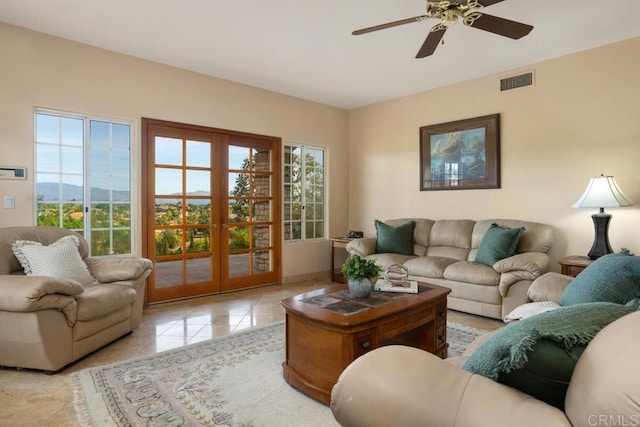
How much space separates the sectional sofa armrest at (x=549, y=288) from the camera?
2518mm

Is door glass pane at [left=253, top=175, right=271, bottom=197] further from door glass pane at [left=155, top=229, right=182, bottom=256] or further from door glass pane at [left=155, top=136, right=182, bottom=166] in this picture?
door glass pane at [left=155, top=229, right=182, bottom=256]

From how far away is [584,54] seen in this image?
3.91m

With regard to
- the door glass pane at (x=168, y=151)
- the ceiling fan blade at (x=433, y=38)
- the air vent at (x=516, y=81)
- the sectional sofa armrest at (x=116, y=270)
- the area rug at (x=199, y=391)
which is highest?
the air vent at (x=516, y=81)

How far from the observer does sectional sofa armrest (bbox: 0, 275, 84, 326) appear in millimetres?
2350

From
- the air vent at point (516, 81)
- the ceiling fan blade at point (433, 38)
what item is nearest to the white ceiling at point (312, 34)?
the air vent at point (516, 81)

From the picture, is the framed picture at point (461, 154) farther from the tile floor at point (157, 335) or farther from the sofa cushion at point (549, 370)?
the sofa cushion at point (549, 370)

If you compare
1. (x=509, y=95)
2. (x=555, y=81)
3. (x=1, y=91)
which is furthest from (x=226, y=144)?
(x=555, y=81)

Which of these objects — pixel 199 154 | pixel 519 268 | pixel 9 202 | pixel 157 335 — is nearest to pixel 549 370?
pixel 519 268

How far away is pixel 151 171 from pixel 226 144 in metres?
1.04

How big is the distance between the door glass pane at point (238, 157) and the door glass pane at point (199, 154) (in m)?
0.32

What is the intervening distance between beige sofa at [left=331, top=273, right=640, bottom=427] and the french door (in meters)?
3.82

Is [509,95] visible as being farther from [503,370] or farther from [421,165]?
[503,370]

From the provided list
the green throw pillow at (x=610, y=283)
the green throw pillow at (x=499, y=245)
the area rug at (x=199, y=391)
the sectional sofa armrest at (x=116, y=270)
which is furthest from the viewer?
the green throw pillow at (x=499, y=245)

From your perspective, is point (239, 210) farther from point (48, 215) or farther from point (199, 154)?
point (48, 215)
